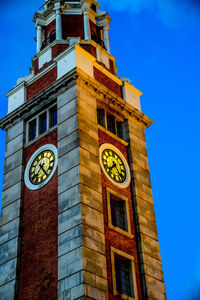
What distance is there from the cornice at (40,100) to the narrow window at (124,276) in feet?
41.1

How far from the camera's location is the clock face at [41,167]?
3588 cm

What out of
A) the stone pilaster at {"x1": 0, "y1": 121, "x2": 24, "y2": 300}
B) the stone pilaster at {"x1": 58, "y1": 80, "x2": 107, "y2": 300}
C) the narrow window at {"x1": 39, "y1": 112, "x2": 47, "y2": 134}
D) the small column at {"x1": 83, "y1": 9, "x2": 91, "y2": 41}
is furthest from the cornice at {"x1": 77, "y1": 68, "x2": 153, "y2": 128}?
the small column at {"x1": 83, "y1": 9, "x2": 91, "y2": 41}

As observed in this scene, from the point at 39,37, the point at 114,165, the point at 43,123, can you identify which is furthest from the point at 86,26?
the point at 114,165

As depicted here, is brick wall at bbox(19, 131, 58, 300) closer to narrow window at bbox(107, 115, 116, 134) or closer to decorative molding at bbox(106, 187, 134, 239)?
decorative molding at bbox(106, 187, 134, 239)

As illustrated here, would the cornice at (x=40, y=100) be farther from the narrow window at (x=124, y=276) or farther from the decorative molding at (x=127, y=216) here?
the narrow window at (x=124, y=276)

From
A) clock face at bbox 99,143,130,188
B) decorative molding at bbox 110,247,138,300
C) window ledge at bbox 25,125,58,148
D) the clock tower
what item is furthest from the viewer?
window ledge at bbox 25,125,58,148

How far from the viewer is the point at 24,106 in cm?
4075

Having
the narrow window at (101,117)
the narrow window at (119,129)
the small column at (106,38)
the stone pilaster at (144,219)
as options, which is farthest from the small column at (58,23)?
the stone pilaster at (144,219)

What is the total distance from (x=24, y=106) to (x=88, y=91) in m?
5.32

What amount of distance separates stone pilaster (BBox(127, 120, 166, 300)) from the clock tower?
0.08m

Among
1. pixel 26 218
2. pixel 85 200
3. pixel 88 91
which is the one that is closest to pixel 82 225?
pixel 85 200

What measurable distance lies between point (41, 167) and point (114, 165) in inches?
191

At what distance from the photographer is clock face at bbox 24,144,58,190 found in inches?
1412

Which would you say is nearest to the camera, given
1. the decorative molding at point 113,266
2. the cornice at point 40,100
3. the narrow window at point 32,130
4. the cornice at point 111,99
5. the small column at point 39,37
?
the decorative molding at point 113,266
